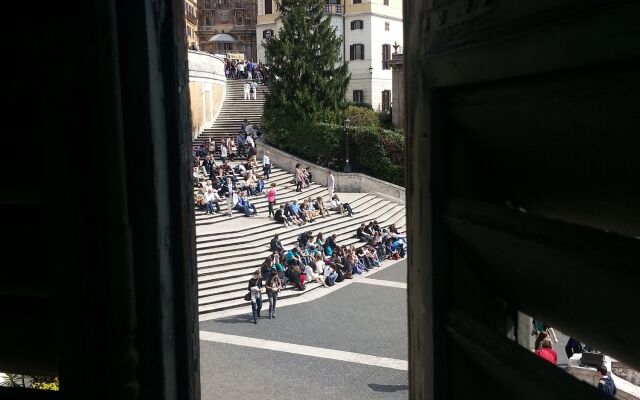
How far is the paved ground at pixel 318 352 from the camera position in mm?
10438

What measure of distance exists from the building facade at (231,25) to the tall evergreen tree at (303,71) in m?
31.3

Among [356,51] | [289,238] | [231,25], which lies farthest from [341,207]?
[231,25]

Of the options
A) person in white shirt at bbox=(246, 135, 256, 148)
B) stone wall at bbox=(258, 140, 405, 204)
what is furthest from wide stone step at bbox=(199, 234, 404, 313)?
person in white shirt at bbox=(246, 135, 256, 148)

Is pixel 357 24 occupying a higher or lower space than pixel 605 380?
higher

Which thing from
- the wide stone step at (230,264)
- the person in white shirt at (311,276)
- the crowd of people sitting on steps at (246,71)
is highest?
the crowd of people sitting on steps at (246,71)

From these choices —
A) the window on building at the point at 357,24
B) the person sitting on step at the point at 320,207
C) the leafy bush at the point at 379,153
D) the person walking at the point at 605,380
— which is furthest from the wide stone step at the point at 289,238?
the window on building at the point at 357,24

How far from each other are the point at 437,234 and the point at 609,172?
407 millimetres

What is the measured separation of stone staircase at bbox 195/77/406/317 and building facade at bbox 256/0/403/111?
1376 cm

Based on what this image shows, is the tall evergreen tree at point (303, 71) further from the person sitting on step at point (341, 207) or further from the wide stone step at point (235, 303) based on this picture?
the wide stone step at point (235, 303)

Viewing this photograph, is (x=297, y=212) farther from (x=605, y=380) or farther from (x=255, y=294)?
(x=605, y=380)

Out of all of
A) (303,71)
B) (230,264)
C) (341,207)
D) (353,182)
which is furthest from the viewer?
(303,71)

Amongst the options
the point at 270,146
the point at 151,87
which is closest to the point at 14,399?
the point at 151,87

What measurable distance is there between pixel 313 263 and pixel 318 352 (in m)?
5.34

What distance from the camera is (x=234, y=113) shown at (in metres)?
33.7
